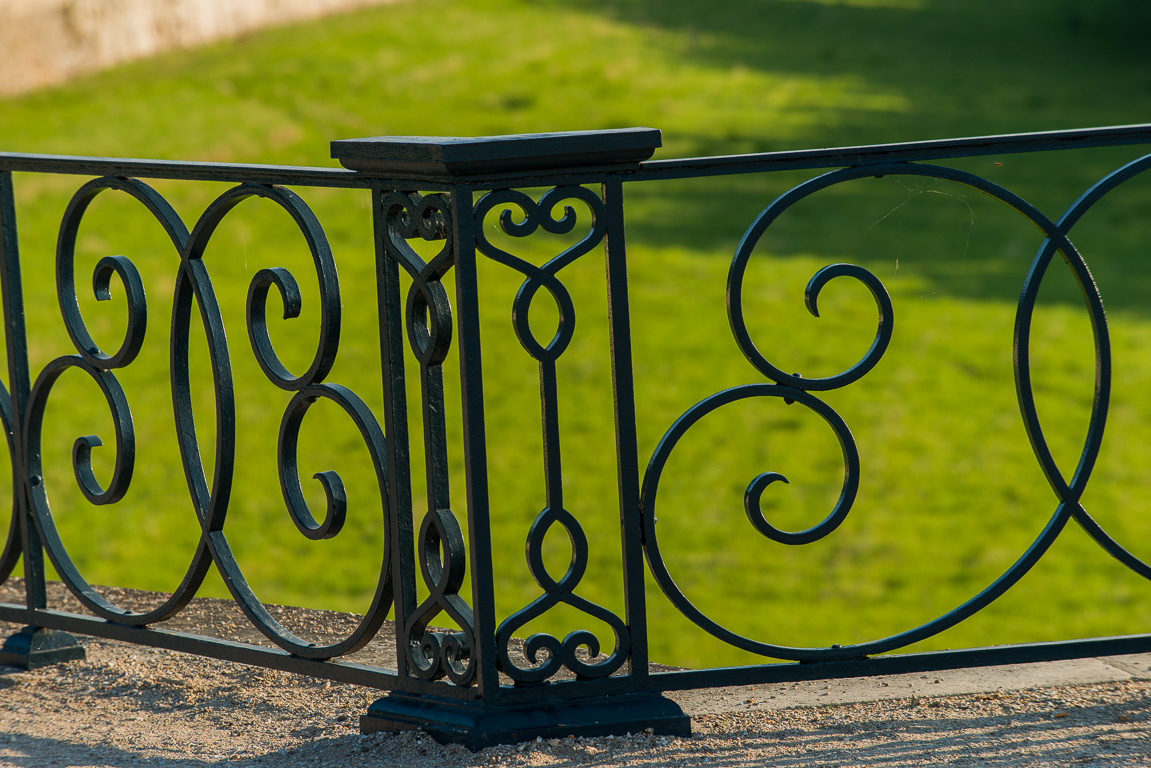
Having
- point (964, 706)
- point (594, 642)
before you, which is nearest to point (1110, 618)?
point (964, 706)

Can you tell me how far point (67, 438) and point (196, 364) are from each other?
1064 mm

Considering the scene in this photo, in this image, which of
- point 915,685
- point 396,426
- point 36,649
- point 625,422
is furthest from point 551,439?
point 36,649

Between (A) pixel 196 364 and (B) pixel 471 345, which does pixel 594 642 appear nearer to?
(B) pixel 471 345

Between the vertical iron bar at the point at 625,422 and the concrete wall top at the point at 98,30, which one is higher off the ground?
the concrete wall top at the point at 98,30

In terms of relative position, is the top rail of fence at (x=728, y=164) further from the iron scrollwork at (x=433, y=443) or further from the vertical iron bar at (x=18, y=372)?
the vertical iron bar at (x=18, y=372)

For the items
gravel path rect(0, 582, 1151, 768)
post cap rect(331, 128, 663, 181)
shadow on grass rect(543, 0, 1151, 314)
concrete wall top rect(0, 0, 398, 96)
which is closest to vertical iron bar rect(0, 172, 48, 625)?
gravel path rect(0, 582, 1151, 768)

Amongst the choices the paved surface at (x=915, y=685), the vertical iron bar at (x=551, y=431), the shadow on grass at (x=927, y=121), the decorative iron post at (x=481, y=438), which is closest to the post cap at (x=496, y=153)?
the decorative iron post at (x=481, y=438)

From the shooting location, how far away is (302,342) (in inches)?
304

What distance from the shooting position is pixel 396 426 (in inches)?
75.4

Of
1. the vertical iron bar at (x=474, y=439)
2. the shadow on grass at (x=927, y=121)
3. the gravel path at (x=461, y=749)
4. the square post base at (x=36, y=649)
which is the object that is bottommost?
the gravel path at (x=461, y=749)

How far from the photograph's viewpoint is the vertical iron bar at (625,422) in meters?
1.88

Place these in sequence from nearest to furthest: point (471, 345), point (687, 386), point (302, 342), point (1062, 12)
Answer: point (471, 345), point (687, 386), point (302, 342), point (1062, 12)

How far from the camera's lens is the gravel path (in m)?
1.93

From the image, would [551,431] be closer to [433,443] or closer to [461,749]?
[433,443]
